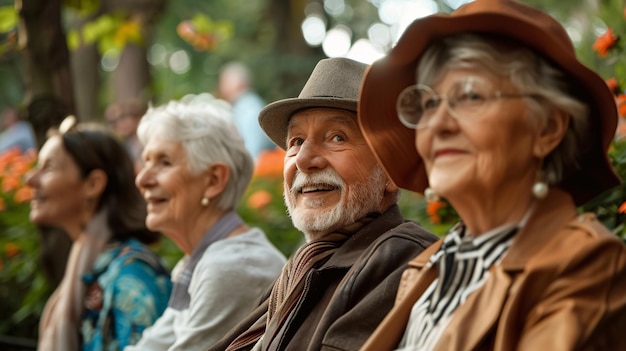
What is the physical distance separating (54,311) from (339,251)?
2.66 meters

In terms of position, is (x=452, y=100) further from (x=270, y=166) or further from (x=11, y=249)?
(x=270, y=166)

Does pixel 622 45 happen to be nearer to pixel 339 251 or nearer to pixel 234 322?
pixel 339 251

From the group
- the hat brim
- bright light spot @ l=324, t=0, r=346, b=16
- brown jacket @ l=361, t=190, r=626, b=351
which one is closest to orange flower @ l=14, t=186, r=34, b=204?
the hat brim

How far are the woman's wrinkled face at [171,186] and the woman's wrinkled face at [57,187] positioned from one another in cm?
98

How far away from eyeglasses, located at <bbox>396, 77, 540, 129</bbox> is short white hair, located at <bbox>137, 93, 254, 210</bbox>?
2338 millimetres

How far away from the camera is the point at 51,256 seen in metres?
6.34

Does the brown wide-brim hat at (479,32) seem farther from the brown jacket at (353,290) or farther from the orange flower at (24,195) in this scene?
the orange flower at (24,195)

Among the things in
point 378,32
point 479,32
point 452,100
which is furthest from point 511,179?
point 378,32

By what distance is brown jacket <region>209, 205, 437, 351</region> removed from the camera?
3.11m

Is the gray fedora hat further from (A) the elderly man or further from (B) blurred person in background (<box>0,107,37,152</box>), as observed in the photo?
(B) blurred person in background (<box>0,107,37,152</box>)

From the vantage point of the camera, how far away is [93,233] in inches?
225

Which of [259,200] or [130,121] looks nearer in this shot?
[259,200]

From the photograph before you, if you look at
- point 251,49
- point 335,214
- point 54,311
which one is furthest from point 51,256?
point 251,49

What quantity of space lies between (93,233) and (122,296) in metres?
0.74
